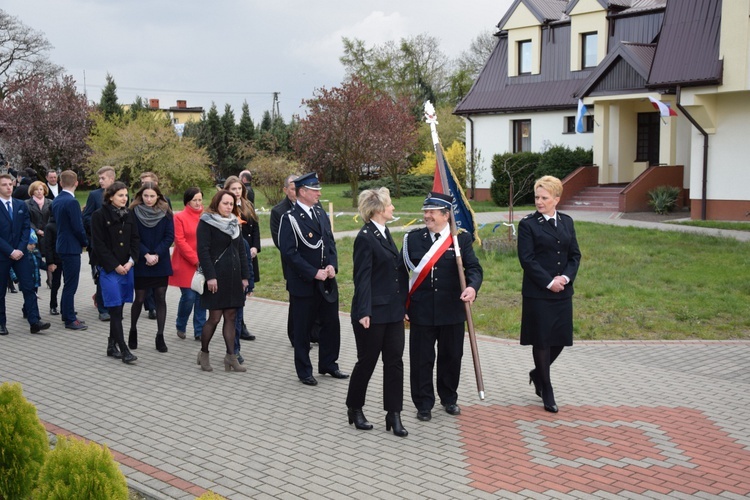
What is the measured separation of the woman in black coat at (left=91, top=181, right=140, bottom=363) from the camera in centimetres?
912

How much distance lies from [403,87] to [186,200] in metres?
61.2

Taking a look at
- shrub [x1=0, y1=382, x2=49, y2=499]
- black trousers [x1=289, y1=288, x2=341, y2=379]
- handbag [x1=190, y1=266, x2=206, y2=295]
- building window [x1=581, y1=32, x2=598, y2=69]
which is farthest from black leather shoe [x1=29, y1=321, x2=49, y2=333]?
building window [x1=581, y1=32, x2=598, y2=69]

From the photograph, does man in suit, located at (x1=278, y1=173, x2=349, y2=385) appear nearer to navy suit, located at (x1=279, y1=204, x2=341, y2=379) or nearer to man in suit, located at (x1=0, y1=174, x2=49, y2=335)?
navy suit, located at (x1=279, y1=204, x2=341, y2=379)

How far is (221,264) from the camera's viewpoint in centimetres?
862

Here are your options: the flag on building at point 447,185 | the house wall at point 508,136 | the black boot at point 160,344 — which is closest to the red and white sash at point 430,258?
the flag on building at point 447,185

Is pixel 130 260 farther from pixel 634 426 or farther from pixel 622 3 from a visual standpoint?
pixel 622 3

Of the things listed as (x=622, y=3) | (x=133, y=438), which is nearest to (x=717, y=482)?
(x=133, y=438)

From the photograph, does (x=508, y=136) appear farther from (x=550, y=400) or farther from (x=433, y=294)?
(x=433, y=294)

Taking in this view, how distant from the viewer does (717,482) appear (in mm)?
5723

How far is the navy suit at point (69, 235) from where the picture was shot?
34.9 feet

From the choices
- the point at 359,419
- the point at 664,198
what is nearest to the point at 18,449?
the point at 359,419

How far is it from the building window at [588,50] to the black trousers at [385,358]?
92.4 ft

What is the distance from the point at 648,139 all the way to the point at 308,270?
25.3m

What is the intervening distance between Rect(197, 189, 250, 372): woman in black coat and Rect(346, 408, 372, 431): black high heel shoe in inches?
87.0
